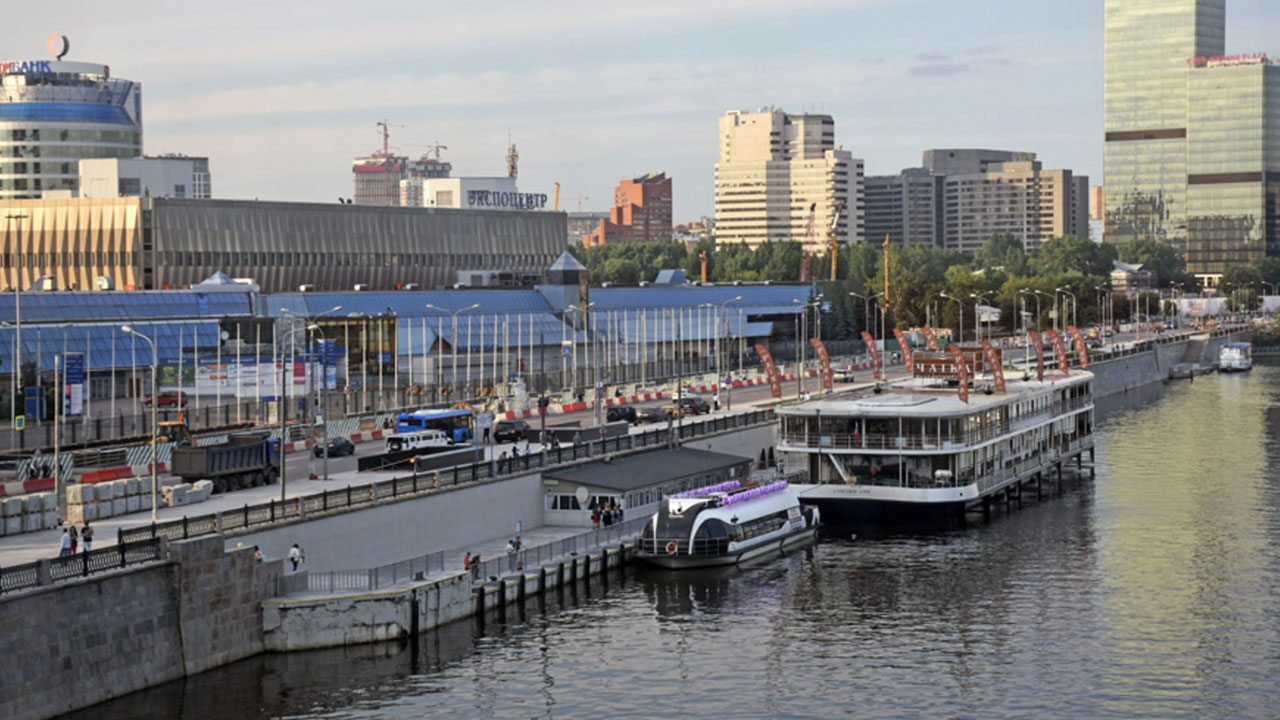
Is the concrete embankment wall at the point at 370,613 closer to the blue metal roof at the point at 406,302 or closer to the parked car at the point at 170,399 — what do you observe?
the parked car at the point at 170,399

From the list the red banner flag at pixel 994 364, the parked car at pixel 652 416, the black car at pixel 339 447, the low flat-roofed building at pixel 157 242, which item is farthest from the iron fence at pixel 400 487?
the low flat-roofed building at pixel 157 242

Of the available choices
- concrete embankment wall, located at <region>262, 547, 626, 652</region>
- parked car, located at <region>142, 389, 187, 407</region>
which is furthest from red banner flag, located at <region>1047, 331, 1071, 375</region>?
concrete embankment wall, located at <region>262, 547, 626, 652</region>

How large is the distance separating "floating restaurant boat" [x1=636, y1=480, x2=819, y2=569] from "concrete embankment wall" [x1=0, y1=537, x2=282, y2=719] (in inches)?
871

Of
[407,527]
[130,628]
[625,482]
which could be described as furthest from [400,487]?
[130,628]

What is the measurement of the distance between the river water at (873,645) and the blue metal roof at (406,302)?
7714 centimetres

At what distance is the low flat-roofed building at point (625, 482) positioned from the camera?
87375 mm

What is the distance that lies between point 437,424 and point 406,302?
68.0 m

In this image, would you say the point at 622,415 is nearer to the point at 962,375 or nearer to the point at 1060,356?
the point at 962,375

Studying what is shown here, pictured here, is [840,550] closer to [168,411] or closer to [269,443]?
[269,443]

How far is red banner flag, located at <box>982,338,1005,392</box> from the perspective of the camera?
11262 centimetres

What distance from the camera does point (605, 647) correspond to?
67.5 m

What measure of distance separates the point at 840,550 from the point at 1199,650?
2508 centimetres

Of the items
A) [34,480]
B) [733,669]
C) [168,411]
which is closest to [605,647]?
[733,669]

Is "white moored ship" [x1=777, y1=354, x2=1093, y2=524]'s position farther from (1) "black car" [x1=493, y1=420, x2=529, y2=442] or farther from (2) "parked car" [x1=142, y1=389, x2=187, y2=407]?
(2) "parked car" [x1=142, y1=389, x2=187, y2=407]
